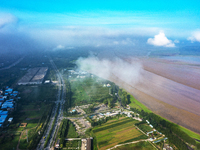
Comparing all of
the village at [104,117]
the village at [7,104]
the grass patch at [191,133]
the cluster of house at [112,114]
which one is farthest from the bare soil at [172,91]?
the village at [7,104]

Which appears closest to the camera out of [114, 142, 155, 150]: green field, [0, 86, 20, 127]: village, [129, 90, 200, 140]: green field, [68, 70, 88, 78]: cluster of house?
[114, 142, 155, 150]: green field

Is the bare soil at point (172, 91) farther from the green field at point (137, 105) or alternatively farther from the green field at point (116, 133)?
the green field at point (116, 133)

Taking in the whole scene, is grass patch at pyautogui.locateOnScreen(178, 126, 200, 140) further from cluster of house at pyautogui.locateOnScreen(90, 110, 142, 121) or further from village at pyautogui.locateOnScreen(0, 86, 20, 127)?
village at pyautogui.locateOnScreen(0, 86, 20, 127)

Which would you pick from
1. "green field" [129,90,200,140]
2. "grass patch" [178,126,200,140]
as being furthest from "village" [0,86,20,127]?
"grass patch" [178,126,200,140]

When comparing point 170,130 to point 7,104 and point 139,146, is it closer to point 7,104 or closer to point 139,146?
point 139,146

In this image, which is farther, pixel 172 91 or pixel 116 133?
pixel 172 91

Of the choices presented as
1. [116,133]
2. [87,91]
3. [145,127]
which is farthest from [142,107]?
[87,91]
